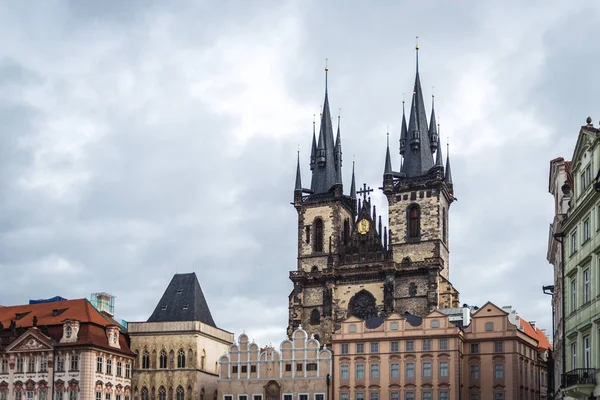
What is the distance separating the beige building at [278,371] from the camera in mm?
78312

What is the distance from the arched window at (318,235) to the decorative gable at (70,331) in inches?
1241

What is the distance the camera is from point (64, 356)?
76.9 m

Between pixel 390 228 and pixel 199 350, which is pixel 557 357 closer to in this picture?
pixel 199 350

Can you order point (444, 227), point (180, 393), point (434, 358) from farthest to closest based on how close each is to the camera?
point (444, 227) < point (180, 393) < point (434, 358)

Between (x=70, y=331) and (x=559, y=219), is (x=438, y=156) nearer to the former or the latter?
(x=70, y=331)

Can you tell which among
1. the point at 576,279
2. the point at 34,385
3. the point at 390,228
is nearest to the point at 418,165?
the point at 390,228

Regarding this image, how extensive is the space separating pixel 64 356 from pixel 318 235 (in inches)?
1337

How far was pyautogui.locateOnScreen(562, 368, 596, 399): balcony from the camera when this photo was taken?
106 ft

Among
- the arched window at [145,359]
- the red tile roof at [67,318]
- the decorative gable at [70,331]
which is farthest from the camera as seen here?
the arched window at [145,359]

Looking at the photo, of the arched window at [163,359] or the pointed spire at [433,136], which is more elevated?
the pointed spire at [433,136]

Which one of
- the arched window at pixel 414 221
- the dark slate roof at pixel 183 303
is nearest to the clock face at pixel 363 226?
the arched window at pixel 414 221

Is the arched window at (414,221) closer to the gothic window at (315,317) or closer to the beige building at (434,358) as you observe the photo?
the gothic window at (315,317)

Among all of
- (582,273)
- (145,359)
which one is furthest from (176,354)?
(582,273)

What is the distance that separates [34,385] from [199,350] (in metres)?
14.6
